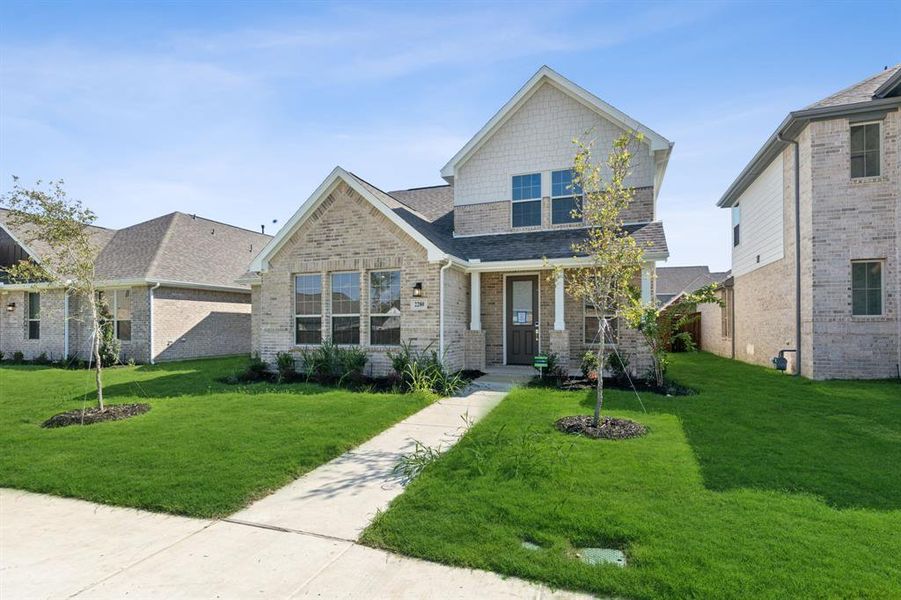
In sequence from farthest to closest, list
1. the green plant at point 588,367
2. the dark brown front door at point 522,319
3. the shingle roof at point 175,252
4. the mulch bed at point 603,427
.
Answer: the shingle roof at point 175,252, the dark brown front door at point 522,319, the green plant at point 588,367, the mulch bed at point 603,427

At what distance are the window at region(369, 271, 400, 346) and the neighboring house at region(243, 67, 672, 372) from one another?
0.09ft

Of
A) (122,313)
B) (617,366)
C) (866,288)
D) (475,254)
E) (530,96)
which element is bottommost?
(617,366)

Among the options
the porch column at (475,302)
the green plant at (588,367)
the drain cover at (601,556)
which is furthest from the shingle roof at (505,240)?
the drain cover at (601,556)

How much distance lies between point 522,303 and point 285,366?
6629mm

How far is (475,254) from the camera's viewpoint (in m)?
12.6

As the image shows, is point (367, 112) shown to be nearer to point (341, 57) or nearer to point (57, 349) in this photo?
point (341, 57)

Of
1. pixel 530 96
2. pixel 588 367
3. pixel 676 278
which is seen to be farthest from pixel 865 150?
pixel 676 278

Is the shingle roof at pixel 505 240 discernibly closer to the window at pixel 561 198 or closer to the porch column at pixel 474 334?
the window at pixel 561 198

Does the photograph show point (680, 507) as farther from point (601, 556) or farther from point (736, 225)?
point (736, 225)

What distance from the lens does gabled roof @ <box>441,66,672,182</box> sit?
12.6 meters

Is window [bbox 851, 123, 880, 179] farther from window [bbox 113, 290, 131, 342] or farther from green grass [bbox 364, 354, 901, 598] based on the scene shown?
window [bbox 113, 290, 131, 342]

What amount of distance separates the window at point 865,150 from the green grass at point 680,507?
722 cm

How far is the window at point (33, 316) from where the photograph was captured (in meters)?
18.4

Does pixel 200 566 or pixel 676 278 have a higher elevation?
pixel 676 278
